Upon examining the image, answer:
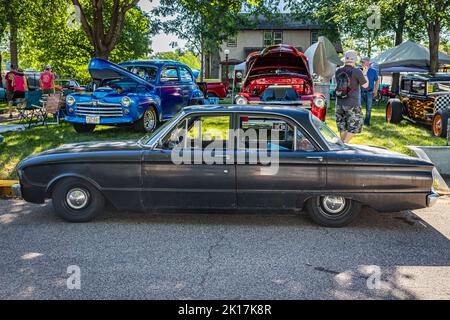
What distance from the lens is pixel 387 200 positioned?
17.2ft

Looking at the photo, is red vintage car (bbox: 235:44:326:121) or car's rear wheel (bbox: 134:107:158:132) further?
car's rear wheel (bbox: 134:107:158:132)

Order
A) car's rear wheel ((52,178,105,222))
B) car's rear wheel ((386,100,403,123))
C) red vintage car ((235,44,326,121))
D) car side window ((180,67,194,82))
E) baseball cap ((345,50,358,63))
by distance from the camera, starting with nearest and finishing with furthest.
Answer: car's rear wheel ((52,178,105,222)) → baseball cap ((345,50,358,63)) → red vintage car ((235,44,326,121)) → car side window ((180,67,194,82)) → car's rear wheel ((386,100,403,123))

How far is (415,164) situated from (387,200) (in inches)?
19.6

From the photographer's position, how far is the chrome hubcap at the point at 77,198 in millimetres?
5465

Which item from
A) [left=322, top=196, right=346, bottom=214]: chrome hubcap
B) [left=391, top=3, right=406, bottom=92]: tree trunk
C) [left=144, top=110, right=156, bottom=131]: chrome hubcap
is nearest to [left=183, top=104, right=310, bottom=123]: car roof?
[left=322, top=196, right=346, bottom=214]: chrome hubcap

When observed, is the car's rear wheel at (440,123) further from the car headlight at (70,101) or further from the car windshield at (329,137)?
the car headlight at (70,101)

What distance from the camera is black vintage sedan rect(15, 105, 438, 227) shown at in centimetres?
523

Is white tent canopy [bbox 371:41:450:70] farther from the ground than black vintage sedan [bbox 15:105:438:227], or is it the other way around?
white tent canopy [bbox 371:41:450:70]

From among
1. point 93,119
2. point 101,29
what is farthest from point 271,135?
point 101,29

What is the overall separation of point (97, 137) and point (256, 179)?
21.1 feet

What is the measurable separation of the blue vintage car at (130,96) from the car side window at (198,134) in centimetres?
558

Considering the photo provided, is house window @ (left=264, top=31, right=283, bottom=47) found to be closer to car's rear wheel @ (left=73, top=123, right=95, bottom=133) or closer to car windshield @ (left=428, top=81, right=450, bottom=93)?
car windshield @ (left=428, top=81, right=450, bottom=93)

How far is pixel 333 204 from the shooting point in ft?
17.6
